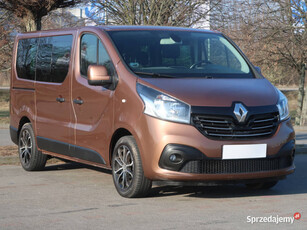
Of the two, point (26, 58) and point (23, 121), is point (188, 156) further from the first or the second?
point (26, 58)

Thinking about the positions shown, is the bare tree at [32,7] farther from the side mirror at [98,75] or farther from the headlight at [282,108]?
the headlight at [282,108]

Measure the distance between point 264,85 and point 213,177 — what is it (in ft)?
4.56

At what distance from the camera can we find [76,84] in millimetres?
8352

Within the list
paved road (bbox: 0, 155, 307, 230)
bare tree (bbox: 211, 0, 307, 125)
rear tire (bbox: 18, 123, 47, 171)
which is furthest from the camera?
bare tree (bbox: 211, 0, 307, 125)

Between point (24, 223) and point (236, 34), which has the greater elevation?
point (236, 34)

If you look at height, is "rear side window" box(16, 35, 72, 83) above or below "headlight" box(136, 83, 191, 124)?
above

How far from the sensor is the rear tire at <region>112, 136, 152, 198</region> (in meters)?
7.13

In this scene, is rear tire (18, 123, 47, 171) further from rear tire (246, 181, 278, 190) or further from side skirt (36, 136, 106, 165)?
rear tire (246, 181, 278, 190)

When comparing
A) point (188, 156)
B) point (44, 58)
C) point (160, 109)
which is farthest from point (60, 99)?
point (188, 156)

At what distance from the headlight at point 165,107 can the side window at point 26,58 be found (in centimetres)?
310

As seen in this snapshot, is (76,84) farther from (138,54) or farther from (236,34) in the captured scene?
(236,34)

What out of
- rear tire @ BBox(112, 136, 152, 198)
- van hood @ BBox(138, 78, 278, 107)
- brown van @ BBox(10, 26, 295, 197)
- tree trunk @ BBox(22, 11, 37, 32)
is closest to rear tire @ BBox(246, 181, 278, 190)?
brown van @ BBox(10, 26, 295, 197)

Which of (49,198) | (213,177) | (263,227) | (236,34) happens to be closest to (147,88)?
(213,177)

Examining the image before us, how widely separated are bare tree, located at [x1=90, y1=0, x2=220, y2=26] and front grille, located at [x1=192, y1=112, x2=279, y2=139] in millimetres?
10607
